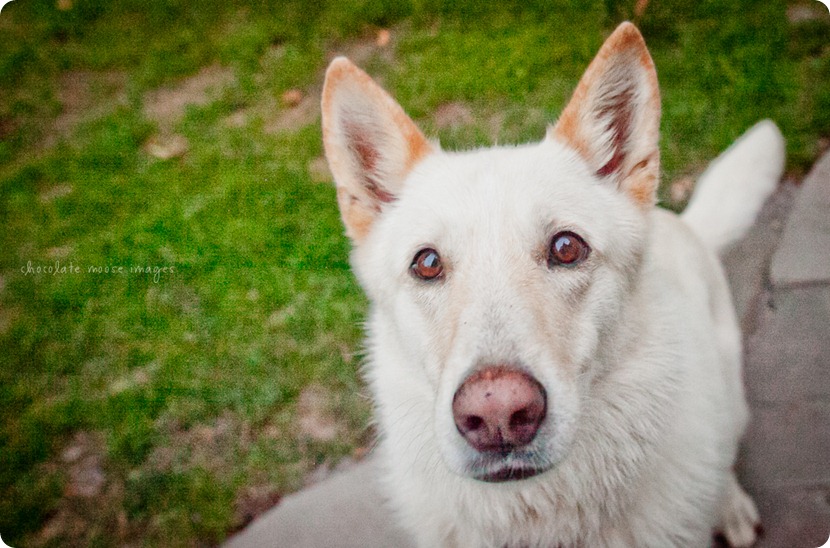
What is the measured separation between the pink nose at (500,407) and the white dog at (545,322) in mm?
20

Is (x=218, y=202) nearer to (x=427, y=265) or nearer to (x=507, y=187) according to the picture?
(x=427, y=265)

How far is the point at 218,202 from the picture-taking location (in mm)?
3945

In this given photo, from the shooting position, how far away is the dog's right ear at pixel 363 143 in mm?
1944

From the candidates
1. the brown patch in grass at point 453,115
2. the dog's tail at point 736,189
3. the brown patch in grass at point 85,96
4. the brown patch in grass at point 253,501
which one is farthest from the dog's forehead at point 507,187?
the brown patch in grass at point 85,96

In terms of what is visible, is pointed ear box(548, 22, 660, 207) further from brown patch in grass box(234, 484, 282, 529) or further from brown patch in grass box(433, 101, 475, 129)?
brown patch in grass box(234, 484, 282, 529)

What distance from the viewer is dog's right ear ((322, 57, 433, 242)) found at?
194cm

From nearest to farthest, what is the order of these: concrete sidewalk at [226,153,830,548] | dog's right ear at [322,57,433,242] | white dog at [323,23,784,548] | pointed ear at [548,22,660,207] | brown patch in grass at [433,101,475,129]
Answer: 1. white dog at [323,23,784,548]
2. pointed ear at [548,22,660,207]
3. dog's right ear at [322,57,433,242]
4. concrete sidewalk at [226,153,830,548]
5. brown patch in grass at [433,101,475,129]

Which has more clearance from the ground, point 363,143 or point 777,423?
point 363,143

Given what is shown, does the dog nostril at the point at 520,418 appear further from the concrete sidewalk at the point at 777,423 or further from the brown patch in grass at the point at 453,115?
the brown patch in grass at the point at 453,115

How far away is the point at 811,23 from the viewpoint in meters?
3.60

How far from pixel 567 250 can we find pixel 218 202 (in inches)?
114

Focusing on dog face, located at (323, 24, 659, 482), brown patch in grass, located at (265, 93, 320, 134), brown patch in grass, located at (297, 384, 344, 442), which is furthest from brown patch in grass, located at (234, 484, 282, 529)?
brown patch in grass, located at (265, 93, 320, 134)

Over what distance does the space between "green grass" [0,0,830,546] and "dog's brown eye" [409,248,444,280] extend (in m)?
1.45

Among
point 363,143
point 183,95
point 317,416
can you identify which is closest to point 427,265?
point 363,143
